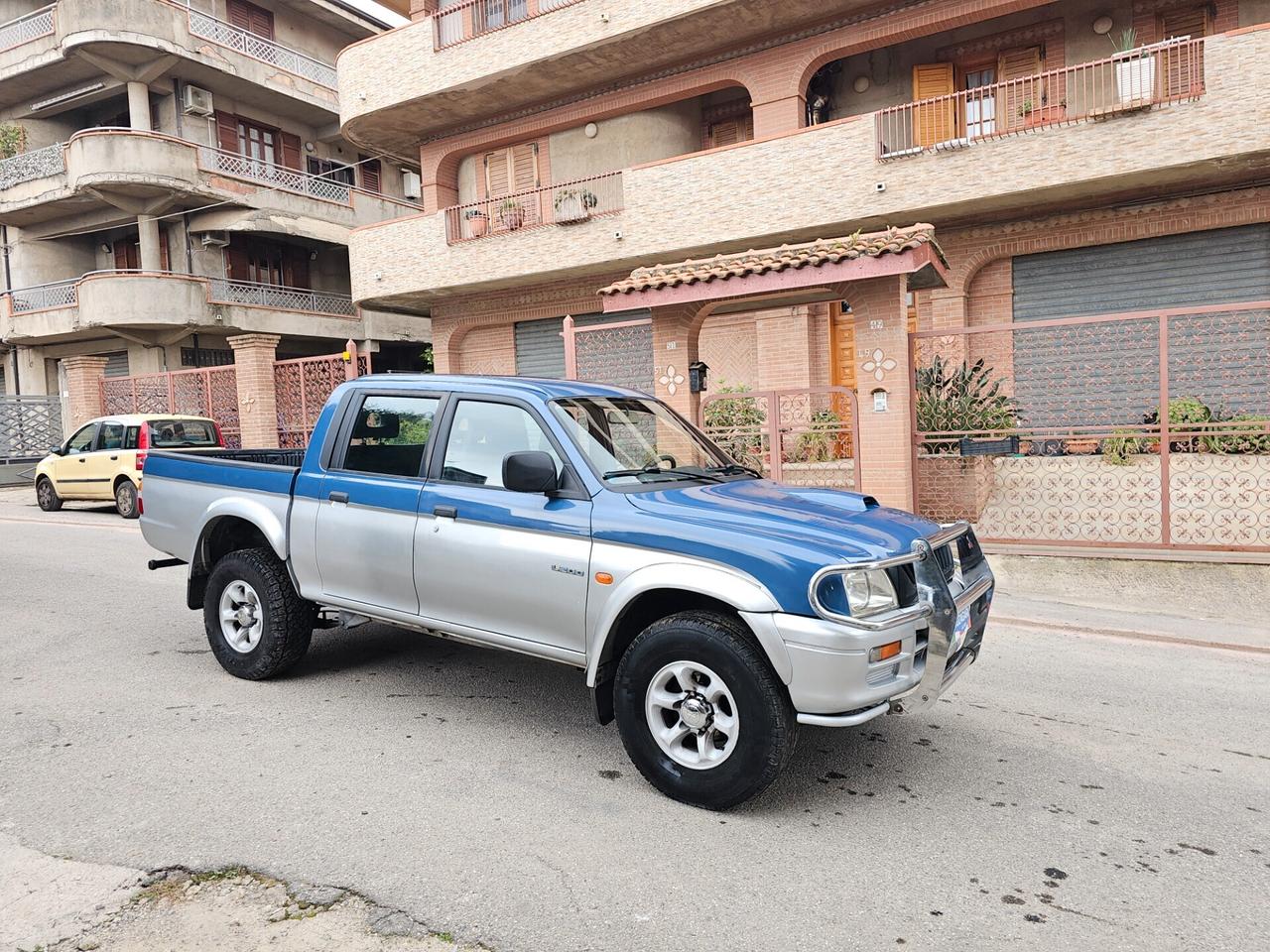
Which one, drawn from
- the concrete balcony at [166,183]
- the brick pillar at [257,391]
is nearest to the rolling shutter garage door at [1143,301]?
the brick pillar at [257,391]

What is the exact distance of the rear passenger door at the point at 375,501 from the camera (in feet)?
15.1

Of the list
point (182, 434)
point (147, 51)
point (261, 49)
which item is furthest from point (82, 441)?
point (261, 49)

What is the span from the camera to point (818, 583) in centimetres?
338

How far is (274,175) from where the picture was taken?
2733 cm

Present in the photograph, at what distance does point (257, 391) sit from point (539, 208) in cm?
695

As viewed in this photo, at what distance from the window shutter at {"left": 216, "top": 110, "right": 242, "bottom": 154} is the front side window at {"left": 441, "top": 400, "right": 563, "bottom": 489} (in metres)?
26.4

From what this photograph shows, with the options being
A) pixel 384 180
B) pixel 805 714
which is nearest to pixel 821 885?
pixel 805 714

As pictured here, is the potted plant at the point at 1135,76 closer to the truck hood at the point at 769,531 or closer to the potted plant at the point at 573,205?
the potted plant at the point at 573,205

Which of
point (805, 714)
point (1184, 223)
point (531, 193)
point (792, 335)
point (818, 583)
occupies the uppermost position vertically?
point (531, 193)

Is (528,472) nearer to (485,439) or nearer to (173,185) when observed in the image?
(485,439)

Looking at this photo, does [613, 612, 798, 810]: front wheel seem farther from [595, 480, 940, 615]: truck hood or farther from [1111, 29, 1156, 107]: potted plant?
[1111, 29, 1156, 107]: potted plant

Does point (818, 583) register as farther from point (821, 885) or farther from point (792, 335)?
point (792, 335)

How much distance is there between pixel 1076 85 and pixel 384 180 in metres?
24.4

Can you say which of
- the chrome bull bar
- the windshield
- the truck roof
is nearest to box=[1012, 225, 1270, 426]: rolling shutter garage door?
the windshield
